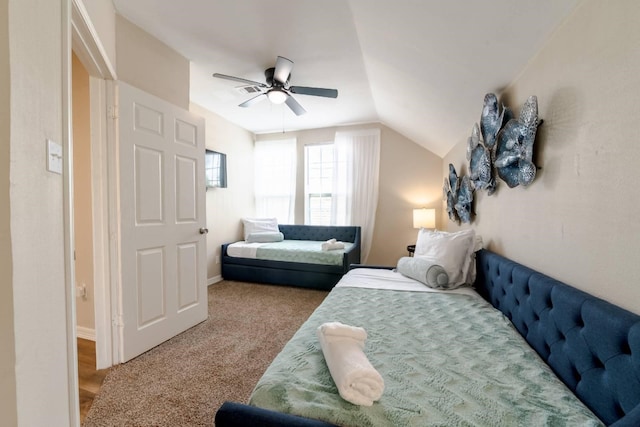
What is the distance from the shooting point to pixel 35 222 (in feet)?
2.74

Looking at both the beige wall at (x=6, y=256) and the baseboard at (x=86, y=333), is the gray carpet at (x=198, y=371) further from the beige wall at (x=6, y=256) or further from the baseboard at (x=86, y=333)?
the beige wall at (x=6, y=256)

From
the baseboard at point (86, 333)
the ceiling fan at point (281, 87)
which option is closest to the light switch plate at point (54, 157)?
the ceiling fan at point (281, 87)

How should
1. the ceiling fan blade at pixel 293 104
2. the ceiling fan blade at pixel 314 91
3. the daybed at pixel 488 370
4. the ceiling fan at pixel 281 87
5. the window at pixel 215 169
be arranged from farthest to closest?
the window at pixel 215 169
the ceiling fan blade at pixel 293 104
the ceiling fan blade at pixel 314 91
the ceiling fan at pixel 281 87
the daybed at pixel 488 370

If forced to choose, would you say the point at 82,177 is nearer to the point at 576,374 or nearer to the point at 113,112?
the point at 113,112

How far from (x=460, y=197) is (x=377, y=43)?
5.86ft

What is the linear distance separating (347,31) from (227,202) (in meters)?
3.17

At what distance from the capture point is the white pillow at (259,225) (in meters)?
4.53

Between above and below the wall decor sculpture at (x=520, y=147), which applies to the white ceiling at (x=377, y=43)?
→ above

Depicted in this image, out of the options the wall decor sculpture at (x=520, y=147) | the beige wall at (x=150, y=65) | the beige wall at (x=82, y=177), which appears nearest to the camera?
the wall decor sculpture at (x=520, y=147)

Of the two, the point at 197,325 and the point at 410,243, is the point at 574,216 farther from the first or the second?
the point at 410,243

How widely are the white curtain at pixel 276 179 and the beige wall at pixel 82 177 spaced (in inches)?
118

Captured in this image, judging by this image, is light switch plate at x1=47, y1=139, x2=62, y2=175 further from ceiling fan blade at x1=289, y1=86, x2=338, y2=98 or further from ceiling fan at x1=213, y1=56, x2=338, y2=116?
ceiling fan blade at x1=289, y1=86, x2=338, y2=98

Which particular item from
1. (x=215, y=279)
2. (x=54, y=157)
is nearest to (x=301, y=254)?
(x=215, y=279)

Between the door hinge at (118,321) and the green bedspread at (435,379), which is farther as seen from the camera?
the door hinge at (118,321)
